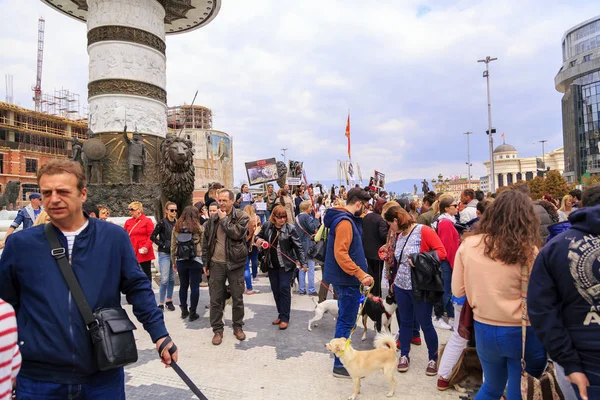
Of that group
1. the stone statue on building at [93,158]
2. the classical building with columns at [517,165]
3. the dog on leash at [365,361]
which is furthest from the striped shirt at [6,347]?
the classical building with columns at [517,165]

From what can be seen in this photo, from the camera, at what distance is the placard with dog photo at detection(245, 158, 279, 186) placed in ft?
51.0

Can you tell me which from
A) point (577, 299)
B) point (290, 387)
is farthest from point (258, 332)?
point (577, 299)

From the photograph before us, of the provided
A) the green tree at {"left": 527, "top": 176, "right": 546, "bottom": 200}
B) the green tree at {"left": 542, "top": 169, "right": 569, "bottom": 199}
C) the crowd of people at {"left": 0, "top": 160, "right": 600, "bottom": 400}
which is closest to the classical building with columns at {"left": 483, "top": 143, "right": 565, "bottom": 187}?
Result: the green tree at {"left": 527, "top": 176, "right": 546, "bottom": 200}

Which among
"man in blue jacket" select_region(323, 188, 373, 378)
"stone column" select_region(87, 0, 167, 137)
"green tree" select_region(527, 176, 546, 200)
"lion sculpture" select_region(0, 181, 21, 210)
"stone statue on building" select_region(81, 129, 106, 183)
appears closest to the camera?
"man in blue jacket" select_region(323, 188, 373, 378)

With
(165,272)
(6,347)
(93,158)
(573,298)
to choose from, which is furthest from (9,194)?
(573,298)

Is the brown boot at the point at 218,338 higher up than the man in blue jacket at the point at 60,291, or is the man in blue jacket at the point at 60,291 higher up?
the man in blue jacket at the point at 60,291

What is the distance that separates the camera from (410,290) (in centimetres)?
418

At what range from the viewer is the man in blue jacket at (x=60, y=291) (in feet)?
6.30

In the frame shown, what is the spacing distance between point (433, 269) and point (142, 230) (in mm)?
5191

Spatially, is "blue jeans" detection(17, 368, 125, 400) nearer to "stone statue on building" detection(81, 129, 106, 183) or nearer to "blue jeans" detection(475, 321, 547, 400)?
"blue jeans" detection(475, 321, 547, 400)

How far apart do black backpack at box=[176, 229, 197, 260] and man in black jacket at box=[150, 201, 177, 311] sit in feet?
2.06

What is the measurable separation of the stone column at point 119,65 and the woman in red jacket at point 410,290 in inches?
445

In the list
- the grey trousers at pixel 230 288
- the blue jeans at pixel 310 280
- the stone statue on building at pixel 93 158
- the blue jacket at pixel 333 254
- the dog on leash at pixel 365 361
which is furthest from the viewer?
the stone statue on building at pixel 93 158

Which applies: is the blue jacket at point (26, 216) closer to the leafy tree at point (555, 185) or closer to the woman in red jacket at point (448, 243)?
the woman in red jacket at point (448, 243)
